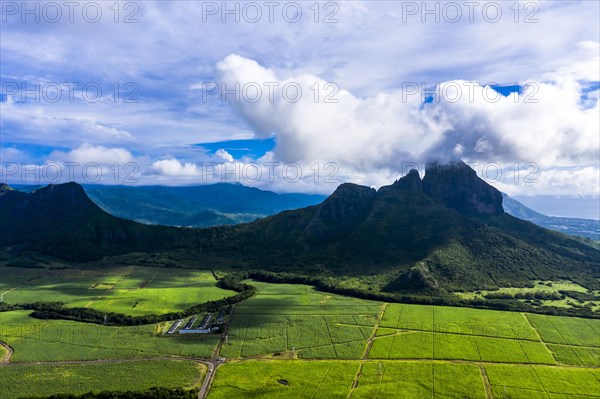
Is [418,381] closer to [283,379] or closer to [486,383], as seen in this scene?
[486,383]

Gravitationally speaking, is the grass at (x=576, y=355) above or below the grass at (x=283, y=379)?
below

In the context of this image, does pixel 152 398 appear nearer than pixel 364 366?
Yes

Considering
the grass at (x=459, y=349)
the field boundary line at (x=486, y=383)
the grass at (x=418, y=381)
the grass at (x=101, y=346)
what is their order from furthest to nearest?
the grass at (x=459, y=349), the grass at (x=101, y=346), the field boundary line at (x=486, y=383), the grass at (x=418, y=381)

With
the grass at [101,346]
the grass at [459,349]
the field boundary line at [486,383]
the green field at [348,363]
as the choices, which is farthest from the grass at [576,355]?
the grass at [101,346]

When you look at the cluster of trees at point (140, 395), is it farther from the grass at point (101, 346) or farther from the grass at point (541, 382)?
the grass at point (541, 382)

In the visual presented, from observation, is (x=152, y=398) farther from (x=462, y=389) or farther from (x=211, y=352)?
(x=462, y=389)

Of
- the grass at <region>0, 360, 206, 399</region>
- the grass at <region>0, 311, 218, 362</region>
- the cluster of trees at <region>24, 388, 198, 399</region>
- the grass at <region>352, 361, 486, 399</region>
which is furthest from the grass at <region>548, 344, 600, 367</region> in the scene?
the cluster of trees at <region>24, 388, 198, 399</region>

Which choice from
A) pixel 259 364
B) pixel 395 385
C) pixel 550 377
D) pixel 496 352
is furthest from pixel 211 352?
pixel 550 377

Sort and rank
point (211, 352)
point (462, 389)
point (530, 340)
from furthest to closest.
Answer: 1. point (530, 340)
2. point (211, 352)
3. point (462, 389)

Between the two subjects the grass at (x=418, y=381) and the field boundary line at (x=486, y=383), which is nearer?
the grass at (x=418, y=381)
